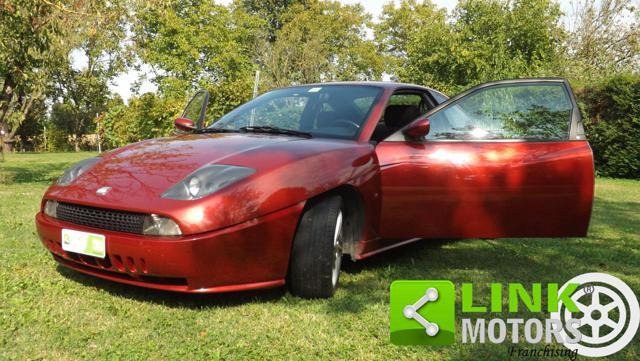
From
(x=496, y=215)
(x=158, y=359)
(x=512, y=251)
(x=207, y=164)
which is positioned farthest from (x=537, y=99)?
(x=158, y=359)

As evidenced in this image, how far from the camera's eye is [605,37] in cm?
2531

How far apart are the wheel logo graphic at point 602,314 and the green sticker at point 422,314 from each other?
592 millimetres

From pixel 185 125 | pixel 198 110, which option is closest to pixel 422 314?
pixel 185 125

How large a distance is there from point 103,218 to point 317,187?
1.20 m

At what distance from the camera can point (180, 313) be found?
288 centimetres

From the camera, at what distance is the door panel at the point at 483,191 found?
3.57 metres

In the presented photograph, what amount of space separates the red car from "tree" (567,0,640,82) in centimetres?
2369

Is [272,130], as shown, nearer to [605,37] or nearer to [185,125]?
[185,125]

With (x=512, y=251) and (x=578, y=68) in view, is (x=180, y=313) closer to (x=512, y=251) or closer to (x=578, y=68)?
(x=512, y=251)

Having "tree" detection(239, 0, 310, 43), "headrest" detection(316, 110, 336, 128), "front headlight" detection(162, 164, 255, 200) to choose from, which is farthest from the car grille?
"tree" detection(239, 0, 310, 43)

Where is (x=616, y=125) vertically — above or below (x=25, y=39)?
below

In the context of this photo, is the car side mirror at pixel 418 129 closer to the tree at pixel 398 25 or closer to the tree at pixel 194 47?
the tree at pixel 194 47

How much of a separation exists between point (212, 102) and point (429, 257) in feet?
40.6

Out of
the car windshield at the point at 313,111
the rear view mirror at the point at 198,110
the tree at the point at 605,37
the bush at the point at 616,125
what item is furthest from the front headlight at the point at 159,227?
the tree at the point at 605,37
